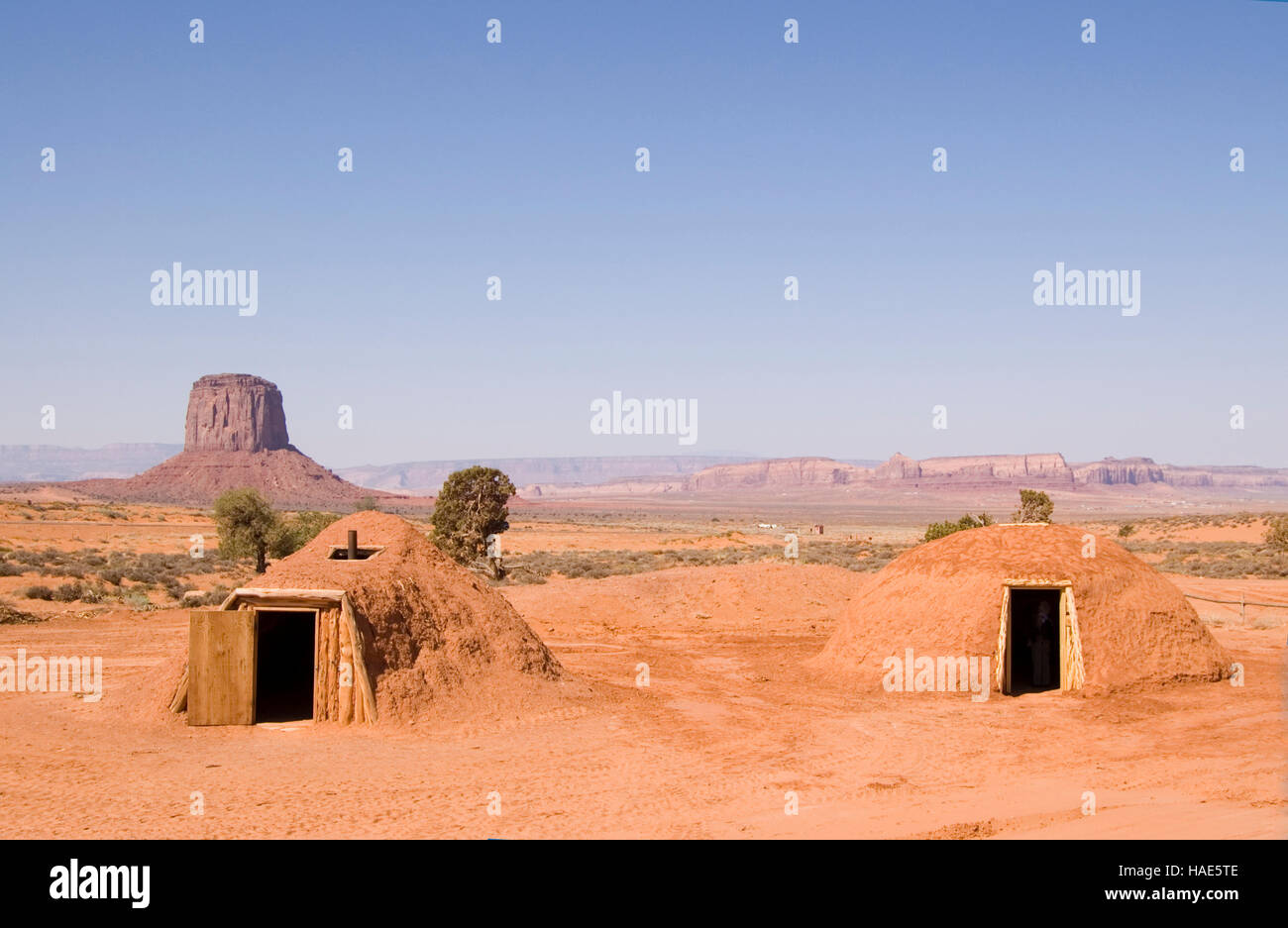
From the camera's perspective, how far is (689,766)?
12898 millimetres

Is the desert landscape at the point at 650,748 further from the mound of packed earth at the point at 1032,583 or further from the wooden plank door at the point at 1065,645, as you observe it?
the wooden plank door at the point at 1065,645

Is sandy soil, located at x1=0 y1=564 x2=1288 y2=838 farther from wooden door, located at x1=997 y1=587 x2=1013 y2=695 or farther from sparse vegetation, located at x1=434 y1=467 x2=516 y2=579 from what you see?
sparse vegetation, located at x1=434 y1=467 x2=516 y2=579

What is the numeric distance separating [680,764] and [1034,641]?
27.8 ft

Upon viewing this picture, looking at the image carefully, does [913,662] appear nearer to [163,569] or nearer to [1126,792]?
[1126,792]

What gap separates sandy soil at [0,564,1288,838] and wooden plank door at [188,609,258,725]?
1.22ft

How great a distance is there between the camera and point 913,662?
1781 centimetres

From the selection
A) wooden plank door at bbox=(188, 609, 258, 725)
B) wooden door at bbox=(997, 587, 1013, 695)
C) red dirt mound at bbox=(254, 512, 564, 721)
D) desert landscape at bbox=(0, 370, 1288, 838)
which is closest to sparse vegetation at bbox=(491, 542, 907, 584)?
desert landscape at bbox=(0, 370, 1288, 838)

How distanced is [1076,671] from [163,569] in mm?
31573

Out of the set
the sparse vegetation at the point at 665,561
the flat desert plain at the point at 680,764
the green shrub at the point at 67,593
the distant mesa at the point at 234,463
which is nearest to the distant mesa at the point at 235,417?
the distant mesa at the point at 234,463

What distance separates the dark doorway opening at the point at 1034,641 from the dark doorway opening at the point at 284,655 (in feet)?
39.0

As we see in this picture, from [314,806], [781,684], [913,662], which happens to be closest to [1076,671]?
[913,662]

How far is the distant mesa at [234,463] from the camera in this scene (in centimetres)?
12794

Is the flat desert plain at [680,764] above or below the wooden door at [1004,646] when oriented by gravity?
below
